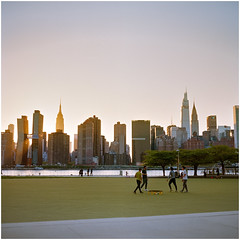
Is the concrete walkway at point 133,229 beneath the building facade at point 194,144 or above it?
beneath

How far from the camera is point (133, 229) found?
7348 millimetres

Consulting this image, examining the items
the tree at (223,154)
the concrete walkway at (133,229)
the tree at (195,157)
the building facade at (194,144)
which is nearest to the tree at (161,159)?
the tree at (195,157)

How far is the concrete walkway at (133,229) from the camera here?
6.78 meters

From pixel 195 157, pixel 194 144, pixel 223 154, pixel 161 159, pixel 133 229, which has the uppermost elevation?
pixel 194 144

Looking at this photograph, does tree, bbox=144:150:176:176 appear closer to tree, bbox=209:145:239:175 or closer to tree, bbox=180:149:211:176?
tree, bbox=180:149:211:176

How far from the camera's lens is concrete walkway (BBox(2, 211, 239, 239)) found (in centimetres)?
678

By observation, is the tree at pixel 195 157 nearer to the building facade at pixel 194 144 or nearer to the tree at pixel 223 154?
the tree at pixel 223 154

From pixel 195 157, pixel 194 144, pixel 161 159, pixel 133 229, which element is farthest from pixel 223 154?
pixel 194 144

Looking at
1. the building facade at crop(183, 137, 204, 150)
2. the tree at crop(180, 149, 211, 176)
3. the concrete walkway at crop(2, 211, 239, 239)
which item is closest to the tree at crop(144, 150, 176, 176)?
the tree at crop(180, 149, 211, 176)

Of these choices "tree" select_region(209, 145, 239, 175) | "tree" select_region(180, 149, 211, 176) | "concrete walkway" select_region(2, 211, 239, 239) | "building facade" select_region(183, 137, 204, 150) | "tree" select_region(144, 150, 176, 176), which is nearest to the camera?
"concrete walkway" select_region(2, 211, 239, 239)

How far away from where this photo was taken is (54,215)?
10039 mm

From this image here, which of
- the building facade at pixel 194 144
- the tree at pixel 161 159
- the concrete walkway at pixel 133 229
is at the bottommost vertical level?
the tree at pixel 161 159

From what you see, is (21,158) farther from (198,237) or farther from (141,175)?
(198,237)

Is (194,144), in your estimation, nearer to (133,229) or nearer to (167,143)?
(167,143)
